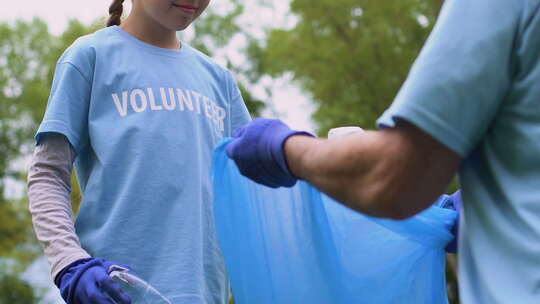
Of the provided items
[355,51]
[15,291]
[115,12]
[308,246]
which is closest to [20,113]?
[15,291]

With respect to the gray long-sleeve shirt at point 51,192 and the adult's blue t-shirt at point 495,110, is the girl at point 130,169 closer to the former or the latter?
the gray long-sleeve shirt at point 51,192

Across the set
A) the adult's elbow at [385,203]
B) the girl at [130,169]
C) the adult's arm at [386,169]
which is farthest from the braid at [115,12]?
the adult's elbow at [385,203]

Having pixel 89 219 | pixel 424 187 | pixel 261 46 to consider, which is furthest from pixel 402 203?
pixel 261 46

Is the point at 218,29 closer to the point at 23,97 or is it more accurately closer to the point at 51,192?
the point at 23,97

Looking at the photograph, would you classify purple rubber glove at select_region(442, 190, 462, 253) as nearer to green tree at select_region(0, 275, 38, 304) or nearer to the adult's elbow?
the adult's elbow

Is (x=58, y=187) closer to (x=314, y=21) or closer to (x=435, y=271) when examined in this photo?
(x=435, y=271)

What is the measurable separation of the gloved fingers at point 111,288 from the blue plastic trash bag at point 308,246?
33cm

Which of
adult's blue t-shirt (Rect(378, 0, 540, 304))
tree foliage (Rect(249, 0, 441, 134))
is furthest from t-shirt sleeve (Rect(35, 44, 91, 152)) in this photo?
tree foliage (Rect(249, 0, 441, 134))

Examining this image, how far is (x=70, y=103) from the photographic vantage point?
7.71 ft

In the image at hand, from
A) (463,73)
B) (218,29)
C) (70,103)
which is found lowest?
(218,29)

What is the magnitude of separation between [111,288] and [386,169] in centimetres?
102

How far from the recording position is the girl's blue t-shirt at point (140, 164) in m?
2.31

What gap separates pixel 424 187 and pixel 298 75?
42.6 feet

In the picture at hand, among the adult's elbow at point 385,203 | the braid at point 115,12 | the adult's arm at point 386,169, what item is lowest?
the adult's elbow at point 385,203
